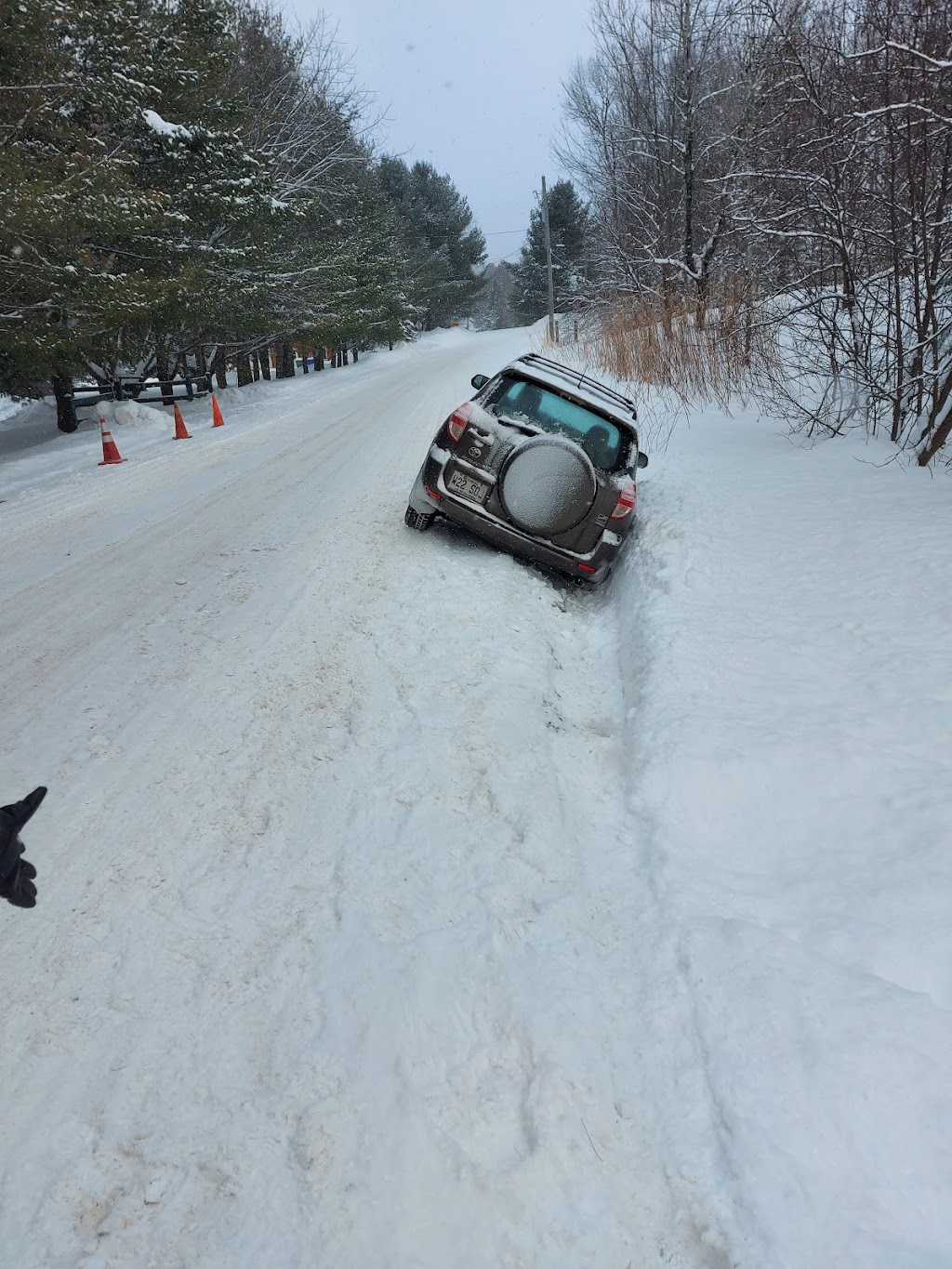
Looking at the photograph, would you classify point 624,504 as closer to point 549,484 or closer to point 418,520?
point 549,484

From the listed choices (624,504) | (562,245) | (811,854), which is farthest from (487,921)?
(562,245)

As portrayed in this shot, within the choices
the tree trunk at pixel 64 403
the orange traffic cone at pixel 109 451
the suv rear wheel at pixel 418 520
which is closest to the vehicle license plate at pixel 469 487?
the suv rear wheel at pixel 418 520

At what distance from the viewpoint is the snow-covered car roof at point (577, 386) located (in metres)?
5.98

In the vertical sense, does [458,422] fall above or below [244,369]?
below

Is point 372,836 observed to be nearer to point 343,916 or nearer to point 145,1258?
point 343,916

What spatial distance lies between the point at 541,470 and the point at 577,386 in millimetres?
1134

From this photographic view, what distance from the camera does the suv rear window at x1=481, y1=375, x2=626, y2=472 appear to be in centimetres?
590

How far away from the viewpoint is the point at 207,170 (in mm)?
14555

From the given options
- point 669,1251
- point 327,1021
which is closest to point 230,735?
point 327,1021

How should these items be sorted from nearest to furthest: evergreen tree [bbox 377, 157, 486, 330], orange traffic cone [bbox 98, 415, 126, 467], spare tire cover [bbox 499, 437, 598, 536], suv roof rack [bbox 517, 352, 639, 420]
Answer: spare tire cover [bbox 499, 437, 598, 536] → suv roof rack [bbox 517, 352, 639, 420] → orange traffic cone [bbox 98, 415, 126, 467] → evergreen tree [bbox 377, 157, 486, 330]

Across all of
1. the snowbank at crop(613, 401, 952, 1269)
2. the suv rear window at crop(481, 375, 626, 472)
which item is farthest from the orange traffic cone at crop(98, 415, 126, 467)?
the snowbank at crop(613, 401, 952, 1269)

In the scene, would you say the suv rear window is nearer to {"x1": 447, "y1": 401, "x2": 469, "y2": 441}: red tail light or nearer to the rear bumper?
{"x1": 447, "y1": 401, "x2": 469, "y2": 441}: red tail light

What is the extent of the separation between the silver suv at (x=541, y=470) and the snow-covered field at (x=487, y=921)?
0.69 m

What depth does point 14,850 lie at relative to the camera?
191cm
